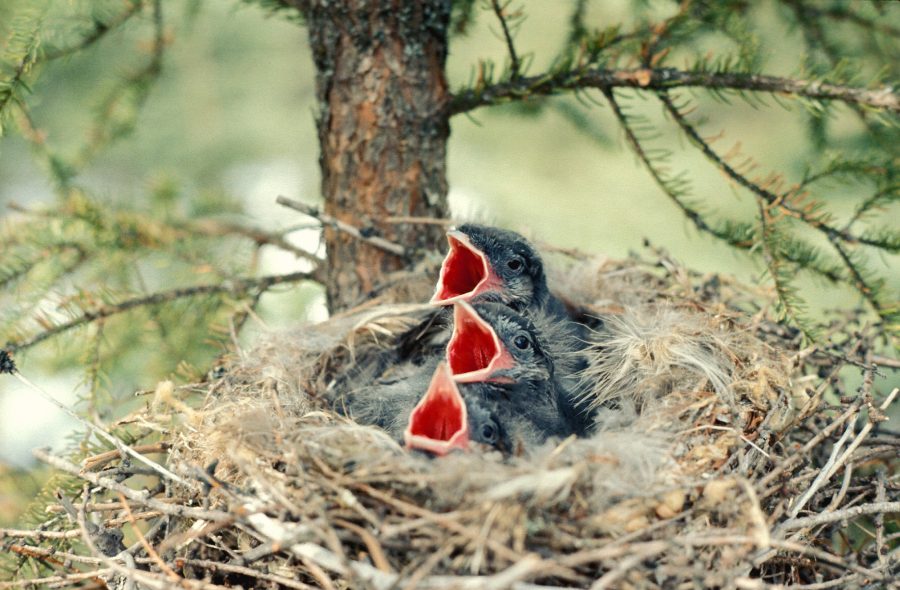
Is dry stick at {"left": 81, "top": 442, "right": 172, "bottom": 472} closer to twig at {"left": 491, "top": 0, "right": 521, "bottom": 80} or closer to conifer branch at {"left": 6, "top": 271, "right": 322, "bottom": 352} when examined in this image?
conifer branch at {"left": 6, "top": 271, "right": 322, "bottom": 352}

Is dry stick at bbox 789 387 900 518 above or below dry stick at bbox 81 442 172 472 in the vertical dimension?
below

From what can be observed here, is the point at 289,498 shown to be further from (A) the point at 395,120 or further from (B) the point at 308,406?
(A) the point at 395,120

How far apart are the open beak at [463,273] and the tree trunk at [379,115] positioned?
12 centimetres

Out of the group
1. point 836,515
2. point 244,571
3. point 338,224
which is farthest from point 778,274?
point 244,571

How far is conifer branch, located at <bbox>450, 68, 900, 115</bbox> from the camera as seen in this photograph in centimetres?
152

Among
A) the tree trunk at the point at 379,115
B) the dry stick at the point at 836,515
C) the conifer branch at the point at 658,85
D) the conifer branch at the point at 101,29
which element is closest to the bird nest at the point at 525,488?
the dry stick at the point at 836,515

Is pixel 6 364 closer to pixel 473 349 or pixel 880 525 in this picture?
pixel 473 349

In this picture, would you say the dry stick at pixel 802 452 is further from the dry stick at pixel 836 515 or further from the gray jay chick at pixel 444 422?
the gray jay chick at pixel 444 422

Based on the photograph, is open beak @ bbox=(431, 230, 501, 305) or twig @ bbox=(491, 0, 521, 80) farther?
open beak @ bbox=(431, 230, 501, 305)

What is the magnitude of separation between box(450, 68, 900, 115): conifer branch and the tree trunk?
0.11 meters

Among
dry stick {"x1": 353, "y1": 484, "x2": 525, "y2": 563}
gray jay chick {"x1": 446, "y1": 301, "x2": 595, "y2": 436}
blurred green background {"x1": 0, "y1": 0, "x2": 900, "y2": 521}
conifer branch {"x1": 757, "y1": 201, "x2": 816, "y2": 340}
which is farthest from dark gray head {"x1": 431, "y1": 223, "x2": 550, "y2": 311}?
blurred green background {"x1": 0, "y1": 0, "x2": 900, "y2": 521}

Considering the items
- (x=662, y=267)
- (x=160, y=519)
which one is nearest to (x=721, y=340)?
(x=662, y=267)

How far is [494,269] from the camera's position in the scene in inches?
79.7

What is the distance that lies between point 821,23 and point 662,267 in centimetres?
85
